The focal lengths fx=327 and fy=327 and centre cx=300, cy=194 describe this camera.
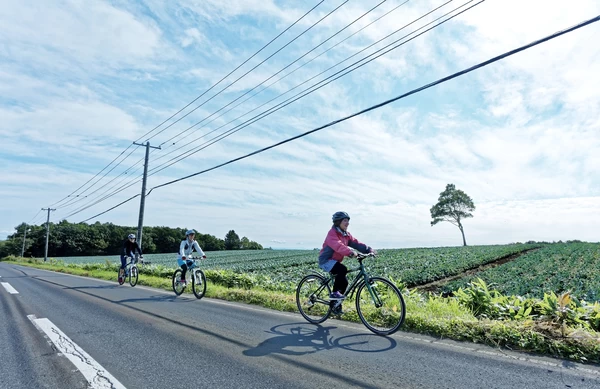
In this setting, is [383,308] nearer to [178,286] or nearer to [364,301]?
[364,301]

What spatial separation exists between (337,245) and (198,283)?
5538mm

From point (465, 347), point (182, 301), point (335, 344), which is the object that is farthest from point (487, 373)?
point (182, 301)

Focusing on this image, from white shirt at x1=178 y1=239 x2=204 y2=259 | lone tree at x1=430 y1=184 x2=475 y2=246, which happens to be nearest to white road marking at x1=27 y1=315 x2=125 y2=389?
white shirt at x1=178 y1=239 x2=204 y2=259

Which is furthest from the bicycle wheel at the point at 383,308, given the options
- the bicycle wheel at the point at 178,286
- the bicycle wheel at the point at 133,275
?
the bicycle wheel at the point at 133,275

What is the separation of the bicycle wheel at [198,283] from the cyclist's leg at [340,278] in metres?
4.86

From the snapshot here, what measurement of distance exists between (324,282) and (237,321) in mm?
1764

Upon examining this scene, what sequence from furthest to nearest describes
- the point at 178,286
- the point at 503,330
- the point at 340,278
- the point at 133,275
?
the point at 133,275 < the point at 178,286 < the point at 340,278 < the point at 503,330

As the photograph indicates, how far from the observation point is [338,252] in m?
5.70

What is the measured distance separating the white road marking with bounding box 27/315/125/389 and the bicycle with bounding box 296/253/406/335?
11.3 ft

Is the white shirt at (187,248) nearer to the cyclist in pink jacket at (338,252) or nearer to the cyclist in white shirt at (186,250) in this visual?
the cyclist in white shirt at (186,250)

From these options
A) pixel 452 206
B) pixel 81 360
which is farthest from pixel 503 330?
pixel 452 206

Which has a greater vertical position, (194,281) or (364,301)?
(364,301)

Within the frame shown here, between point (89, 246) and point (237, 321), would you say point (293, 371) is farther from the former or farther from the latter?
point (89, 246)

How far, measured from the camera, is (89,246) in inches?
3324
